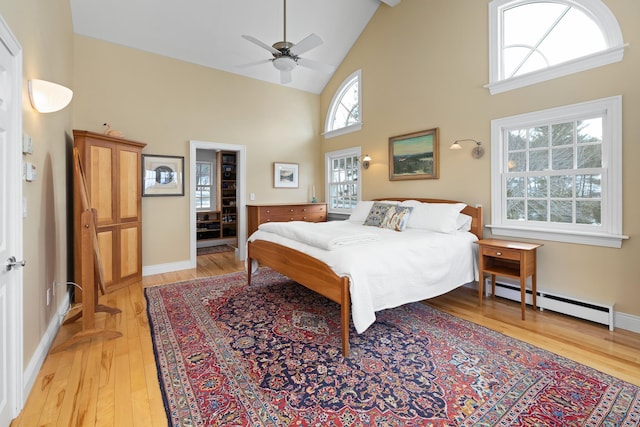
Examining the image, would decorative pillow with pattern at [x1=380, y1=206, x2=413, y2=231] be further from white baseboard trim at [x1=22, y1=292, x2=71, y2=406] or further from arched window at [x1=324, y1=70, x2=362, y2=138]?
white baseboard trim at [x1=22, y1=292, x2=71, y2=406]

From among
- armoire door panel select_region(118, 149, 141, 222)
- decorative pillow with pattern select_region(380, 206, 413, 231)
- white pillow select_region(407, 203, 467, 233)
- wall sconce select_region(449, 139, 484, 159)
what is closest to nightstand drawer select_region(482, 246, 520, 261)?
white pillow select_region(407, 203, 467, 233)

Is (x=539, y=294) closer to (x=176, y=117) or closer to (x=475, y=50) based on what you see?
(x=475, y=50)

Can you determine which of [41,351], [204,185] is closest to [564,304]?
[41,351]

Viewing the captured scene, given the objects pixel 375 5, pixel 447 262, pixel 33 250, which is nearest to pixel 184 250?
pixel 33 250

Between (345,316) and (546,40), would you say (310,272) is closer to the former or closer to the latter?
(345,316)

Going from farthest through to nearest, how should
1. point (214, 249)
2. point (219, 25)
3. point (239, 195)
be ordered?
point (214, 249)
point (239, 195)
point (219, 25)

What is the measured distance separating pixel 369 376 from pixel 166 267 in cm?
385

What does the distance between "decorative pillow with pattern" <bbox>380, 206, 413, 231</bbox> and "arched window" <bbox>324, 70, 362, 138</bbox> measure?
2.16 metres

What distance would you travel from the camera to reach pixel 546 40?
3223mm

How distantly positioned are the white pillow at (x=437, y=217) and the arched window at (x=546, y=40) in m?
1.43

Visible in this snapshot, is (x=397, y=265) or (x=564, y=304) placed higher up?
(x=397, y=265)

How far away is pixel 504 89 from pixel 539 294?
88.8 inches

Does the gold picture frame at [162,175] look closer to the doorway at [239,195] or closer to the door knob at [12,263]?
the doorway at [239,195]

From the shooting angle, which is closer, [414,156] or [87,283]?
[87,283]
